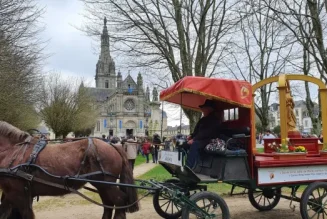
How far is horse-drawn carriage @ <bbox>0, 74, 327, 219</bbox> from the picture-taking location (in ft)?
18.6

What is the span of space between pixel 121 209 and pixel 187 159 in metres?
1.53

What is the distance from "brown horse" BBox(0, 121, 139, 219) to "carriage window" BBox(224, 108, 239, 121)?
243 centimetres

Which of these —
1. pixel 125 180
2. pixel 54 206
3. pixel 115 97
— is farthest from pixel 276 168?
pixel 115 97

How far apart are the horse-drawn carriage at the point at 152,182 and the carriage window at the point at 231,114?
42 centimetres

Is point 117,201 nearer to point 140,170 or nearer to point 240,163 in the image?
point 240,163

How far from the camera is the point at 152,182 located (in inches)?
251

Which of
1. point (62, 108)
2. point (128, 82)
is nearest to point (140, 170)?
point (62, 108)

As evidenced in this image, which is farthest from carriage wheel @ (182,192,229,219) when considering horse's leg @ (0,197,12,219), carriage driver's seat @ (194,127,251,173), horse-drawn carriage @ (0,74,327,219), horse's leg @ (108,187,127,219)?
horse's leg @ (0,197,12,219)

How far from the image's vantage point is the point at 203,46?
523 inches

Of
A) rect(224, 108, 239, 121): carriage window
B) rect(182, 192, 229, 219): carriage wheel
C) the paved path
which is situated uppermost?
rect(224, 108, 239, 121): carriage window

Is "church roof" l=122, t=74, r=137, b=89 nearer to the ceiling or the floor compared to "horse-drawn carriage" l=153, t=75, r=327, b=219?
nearer to the ceiling

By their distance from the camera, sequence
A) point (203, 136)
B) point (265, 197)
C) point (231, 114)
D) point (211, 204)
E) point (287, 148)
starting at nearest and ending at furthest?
point (211, 204), point (203, 136), point (287, 148), point (231, 114), point (265, 197)

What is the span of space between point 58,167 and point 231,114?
353 centimetres

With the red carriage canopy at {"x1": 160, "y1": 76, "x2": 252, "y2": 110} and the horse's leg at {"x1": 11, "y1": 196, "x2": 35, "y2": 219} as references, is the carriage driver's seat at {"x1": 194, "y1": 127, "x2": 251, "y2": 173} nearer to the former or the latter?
the red carriage canopy at {"x1": 160, "y1": 76, "x2": 252, "y2": 110}
